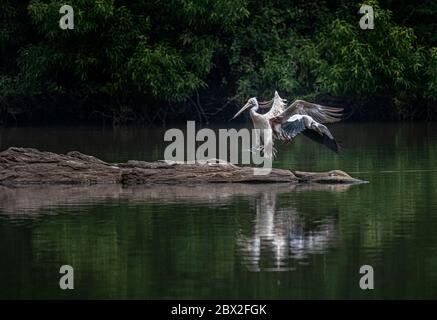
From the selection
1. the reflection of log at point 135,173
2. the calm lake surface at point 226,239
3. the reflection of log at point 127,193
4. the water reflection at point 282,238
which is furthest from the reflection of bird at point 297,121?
the water reflection at point 282,238

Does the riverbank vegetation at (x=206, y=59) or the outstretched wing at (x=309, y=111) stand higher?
the riverbank vegetation at (x=206, y=59)

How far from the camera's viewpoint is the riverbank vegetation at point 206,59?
135ft

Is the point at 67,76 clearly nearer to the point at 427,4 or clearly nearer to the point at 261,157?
the point at 427,4

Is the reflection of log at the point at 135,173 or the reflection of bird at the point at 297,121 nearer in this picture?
the reflection of log at the point at 135,173

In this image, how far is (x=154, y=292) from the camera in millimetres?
12305

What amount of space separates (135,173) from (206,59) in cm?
2100

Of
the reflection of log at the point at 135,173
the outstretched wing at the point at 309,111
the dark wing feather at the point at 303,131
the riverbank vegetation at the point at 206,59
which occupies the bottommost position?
the reflection of log at the point at 135,173

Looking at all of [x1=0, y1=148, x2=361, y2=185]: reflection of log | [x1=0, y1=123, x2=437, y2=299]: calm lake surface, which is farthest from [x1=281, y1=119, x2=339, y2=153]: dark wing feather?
[x1=0, y1=148, x2=361, y2=185]: reflection of log

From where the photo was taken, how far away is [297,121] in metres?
22.4

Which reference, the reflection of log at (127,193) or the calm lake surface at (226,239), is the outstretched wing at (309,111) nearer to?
the calm lake surface at (226,239)

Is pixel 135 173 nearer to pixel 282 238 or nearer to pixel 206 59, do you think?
pixel 282 238

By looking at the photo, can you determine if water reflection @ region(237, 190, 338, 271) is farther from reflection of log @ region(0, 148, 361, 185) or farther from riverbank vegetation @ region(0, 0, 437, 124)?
riverbank vegetation @ region(0, 0, 437, 124)

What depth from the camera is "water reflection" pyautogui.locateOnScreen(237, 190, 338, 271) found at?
13.9 m

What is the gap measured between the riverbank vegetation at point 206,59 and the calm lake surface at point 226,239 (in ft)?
57.0
